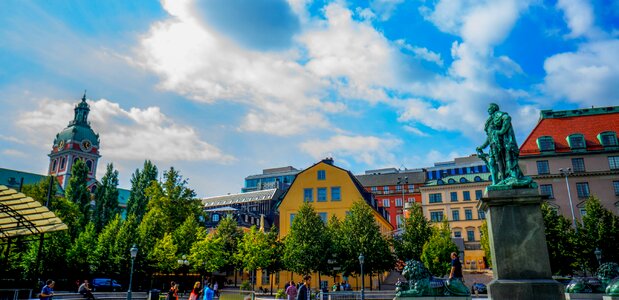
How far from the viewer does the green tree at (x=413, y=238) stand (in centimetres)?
4203

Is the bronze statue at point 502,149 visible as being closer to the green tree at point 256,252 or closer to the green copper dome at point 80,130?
the green tree at point 256,252

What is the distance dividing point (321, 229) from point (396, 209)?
A: 175 ft

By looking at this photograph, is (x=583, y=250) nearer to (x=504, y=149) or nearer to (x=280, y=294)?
(x=280, y=294)

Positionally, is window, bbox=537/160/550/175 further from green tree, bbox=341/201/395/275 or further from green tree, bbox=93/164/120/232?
green tree, bbox=93/164/120/232

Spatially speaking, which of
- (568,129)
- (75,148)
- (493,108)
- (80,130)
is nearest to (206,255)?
(493,108)

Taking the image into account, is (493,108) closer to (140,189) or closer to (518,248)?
(518,248)

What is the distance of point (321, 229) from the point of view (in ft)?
140

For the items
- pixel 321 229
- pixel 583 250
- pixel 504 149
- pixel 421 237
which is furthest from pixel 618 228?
pixel 504 149

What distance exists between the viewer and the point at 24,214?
26016mm

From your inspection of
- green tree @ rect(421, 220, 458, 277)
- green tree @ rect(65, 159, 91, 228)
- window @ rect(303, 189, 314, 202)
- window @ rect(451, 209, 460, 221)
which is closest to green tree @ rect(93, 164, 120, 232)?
green tree @ rect(65, 159, 91, 228)

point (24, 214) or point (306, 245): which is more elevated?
point (24, 214)

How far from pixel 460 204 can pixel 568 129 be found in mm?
20556

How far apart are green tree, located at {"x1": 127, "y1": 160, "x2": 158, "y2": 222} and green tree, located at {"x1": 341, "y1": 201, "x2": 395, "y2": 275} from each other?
34.4 m

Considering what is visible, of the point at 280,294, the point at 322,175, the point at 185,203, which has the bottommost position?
the point at 280,294
